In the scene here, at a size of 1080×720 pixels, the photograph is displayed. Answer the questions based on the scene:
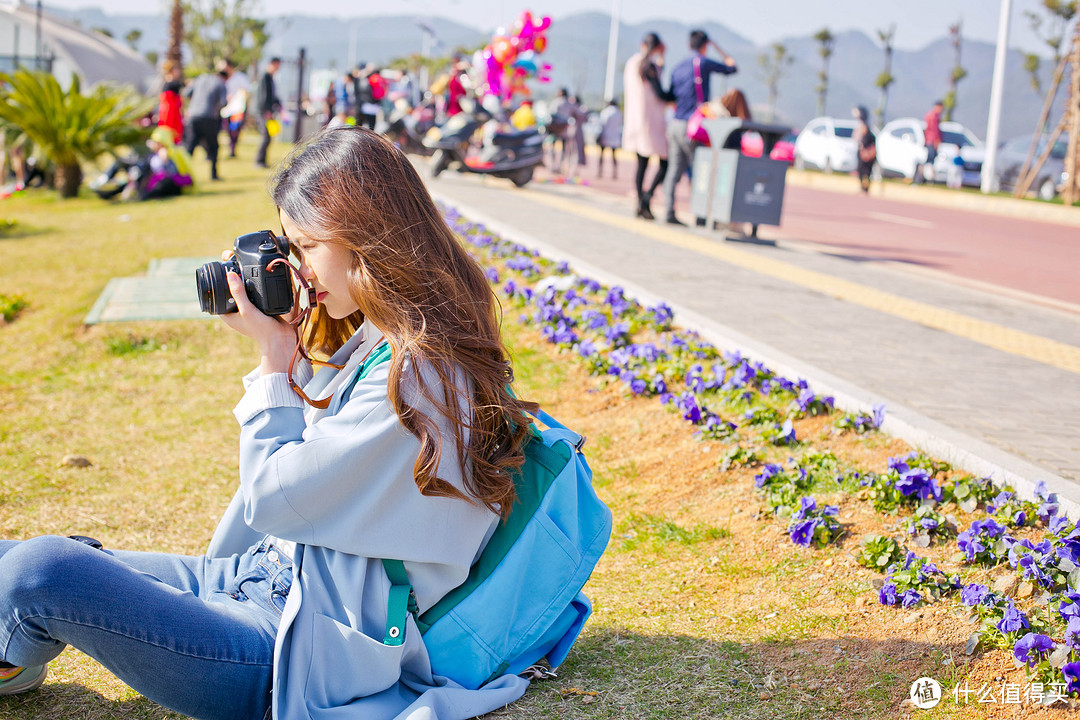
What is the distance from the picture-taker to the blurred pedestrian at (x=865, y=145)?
20922 millimetres

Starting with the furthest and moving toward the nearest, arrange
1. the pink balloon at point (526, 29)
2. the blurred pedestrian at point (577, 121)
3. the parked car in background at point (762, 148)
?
the blurred pedestrian at point (577, 121), the pink balloon at point (526, 29), the parked car in background at point (762, 148)

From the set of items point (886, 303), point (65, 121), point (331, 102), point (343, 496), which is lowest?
point (343, 496)

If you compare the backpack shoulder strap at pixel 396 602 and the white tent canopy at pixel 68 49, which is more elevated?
the white tent canopy at pixel 68 49

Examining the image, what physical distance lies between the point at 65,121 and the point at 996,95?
20.0m

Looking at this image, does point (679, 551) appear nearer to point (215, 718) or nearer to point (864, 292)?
point (215, 718)

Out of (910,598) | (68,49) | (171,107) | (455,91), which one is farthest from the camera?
(68,49)

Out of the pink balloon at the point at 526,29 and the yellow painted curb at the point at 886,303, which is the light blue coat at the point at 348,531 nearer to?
the yellow painted curb at the point at 886,303

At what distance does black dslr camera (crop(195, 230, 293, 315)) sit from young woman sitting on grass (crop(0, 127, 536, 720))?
36mm

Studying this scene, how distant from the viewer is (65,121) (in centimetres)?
1382

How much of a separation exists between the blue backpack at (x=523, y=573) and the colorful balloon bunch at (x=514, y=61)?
51.0 feet

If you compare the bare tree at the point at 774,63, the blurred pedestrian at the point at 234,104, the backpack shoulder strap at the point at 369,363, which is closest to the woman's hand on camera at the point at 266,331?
the backpack shoulder strap at the point at 369,363

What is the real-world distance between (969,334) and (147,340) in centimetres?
517

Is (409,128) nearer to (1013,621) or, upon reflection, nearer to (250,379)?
(250,379)

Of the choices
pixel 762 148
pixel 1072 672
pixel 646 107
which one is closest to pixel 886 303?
pixel 762 148
